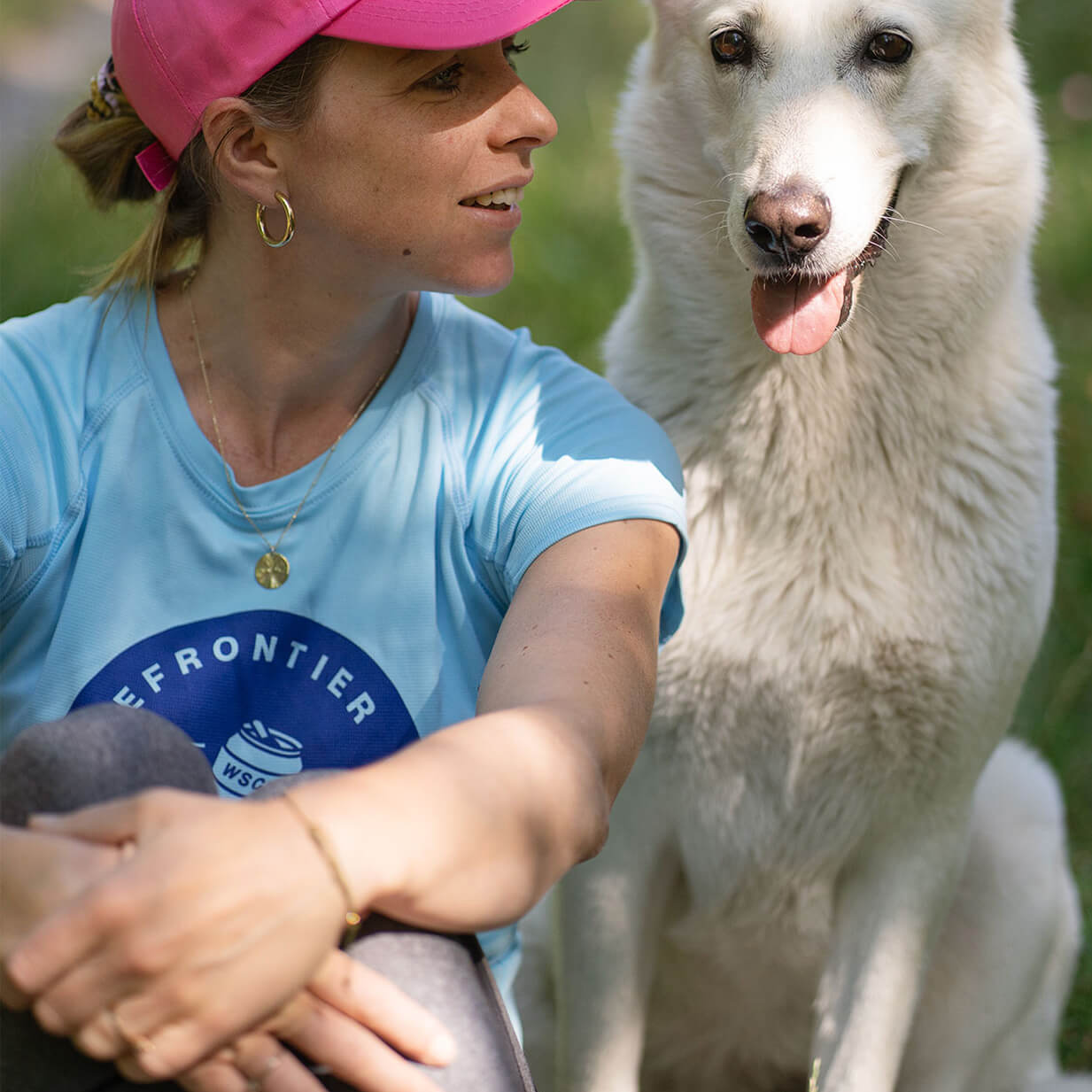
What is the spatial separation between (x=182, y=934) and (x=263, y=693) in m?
0.62

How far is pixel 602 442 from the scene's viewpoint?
5.35ft

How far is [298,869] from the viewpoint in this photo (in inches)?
39.9

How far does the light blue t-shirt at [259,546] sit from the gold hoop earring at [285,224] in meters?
0.19

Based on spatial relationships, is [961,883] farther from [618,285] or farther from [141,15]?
[618,285]

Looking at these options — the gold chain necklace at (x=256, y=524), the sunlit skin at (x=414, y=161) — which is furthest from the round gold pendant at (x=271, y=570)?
the sunlit skin at (x=414, y=161)

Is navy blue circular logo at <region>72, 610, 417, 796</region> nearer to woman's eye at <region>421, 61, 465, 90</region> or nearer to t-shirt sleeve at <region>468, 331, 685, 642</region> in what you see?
t-shirt sleeve at <region>468, 331, 685, 642</region>

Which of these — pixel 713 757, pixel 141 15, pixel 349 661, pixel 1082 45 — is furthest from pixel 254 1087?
pixel 1082 45

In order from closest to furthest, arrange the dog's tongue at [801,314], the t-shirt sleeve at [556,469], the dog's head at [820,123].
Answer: the t-shirt sleeve at [556,469], the dog's head at [820,123], the dog's tongue at [801,314]

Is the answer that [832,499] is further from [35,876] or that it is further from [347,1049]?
[35,876]

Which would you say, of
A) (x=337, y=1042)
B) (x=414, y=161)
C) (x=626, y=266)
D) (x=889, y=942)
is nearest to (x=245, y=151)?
(x=414, y=161)

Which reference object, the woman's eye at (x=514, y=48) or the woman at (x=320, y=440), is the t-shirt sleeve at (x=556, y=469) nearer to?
the woman at (x=320, y=440)

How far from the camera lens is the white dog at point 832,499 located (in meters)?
1.93

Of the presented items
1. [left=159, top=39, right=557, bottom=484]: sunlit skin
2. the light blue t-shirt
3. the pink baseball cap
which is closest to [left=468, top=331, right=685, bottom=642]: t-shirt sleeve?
the light blue t-shirt

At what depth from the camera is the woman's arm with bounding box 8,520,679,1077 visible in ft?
3.24
